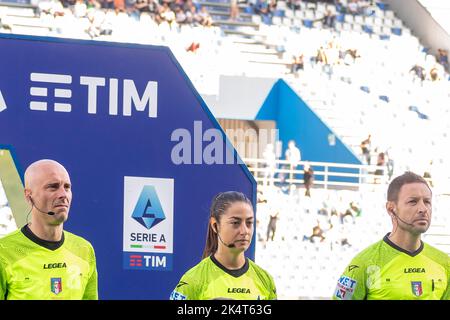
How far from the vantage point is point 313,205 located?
59.1ft

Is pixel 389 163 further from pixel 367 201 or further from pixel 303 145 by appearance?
pixel 303 145

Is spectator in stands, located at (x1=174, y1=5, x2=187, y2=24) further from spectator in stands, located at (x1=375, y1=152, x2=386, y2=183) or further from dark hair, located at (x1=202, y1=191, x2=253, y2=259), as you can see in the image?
dark hair, located at (x1=202, y1=191, x2=253, y2=259)

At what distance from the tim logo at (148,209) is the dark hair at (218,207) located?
1.01 feet

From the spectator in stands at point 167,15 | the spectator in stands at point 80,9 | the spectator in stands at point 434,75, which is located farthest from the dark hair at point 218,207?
the spectator in stands at point 434,75

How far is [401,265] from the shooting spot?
17.0ft

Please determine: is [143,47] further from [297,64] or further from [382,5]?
[382,5]

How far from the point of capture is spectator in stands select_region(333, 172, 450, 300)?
505 centimetres

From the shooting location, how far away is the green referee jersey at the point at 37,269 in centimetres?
468

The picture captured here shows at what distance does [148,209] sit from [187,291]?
0.57 metres

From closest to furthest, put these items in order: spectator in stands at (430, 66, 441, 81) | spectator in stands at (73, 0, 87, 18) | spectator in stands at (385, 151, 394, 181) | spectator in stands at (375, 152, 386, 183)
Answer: spectator in stands at (385, 151, 394, 181) → spectator in stands at (375, 152, 386, 183) → spectator in stands at (73, 0, 87, 18) → spectator in stands at (430, 66, 441, 81)

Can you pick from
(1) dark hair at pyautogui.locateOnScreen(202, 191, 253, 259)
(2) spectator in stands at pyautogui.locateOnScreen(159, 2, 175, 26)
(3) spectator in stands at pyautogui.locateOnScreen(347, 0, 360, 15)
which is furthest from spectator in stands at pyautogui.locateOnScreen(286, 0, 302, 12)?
(1) dark hair at pyautogui.locateOnScreen(202, 191, 253, 259)

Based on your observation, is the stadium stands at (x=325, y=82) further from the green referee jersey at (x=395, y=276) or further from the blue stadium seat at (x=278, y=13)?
the green referee jersey at (x=395, y=276)
